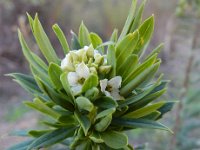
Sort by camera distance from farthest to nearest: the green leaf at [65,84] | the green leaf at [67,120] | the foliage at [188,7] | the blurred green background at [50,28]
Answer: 1. the blurred green background at [50,28]
2. the foliage at [188,7]
3. the green leaf at [67,120]
4. the green leaf at [65,84]

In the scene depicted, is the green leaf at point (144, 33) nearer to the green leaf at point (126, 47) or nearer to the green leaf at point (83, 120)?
the green leaf at point (126, 47)

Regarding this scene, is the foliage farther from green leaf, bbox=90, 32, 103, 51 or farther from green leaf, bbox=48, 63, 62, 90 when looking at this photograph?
green leaf, bbox=48, 63, 62, 90

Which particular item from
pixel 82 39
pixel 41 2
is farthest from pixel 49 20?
pixel 82 39

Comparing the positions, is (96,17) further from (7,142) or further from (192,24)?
(192,24)

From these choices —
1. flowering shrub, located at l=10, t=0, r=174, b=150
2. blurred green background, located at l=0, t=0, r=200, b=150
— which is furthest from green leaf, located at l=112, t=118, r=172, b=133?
blurred green background, located at l=0, t=0, r=200, b=150

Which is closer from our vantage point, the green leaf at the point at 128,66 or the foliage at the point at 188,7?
the green leaf at the point at 128,66

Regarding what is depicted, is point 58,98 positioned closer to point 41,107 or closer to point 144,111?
point 41,107

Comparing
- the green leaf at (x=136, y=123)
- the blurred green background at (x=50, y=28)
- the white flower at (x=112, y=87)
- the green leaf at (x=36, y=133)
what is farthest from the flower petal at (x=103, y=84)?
the blurred green background at (x=50, y=28)
